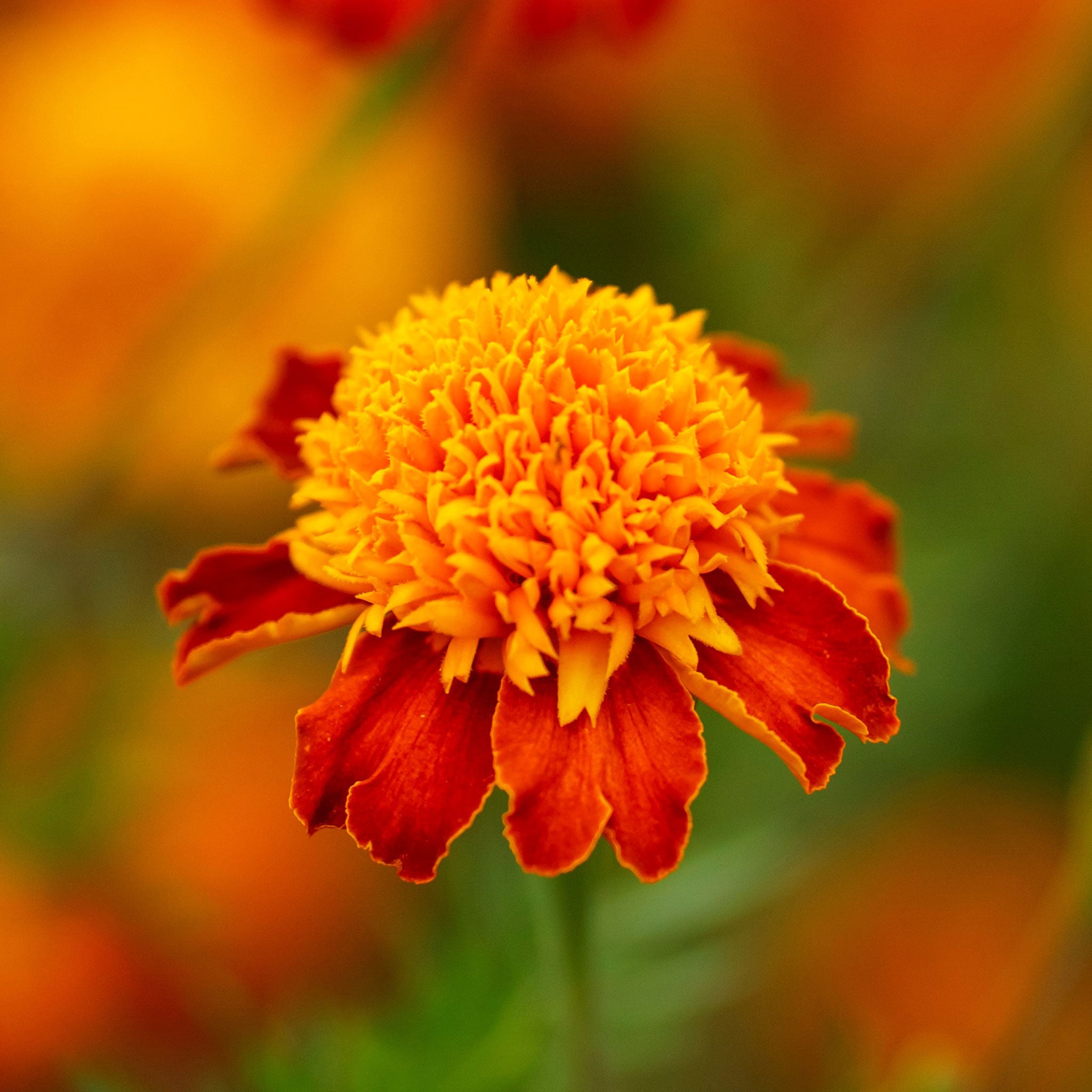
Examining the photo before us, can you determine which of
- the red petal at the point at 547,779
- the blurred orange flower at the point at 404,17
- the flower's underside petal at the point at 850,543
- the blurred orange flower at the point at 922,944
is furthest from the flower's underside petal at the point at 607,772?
the blurred orange flower at the point at 922,944

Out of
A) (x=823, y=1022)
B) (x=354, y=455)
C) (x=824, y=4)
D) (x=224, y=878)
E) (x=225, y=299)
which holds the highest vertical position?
(x=824, y=4)

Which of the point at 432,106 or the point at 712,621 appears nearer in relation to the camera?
the point at 712,621

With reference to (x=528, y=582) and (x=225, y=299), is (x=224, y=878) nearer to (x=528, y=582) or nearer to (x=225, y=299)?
(x=225, y=299)

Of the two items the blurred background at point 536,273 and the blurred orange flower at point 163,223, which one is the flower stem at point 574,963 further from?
the blurred orange flower at point 163,223

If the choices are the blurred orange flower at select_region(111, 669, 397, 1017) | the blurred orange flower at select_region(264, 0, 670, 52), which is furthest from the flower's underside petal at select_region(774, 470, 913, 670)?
the blurred orange flower at select_region(111, 669, 397, 1017)

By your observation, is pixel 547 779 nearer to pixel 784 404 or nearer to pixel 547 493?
pixel 547 493

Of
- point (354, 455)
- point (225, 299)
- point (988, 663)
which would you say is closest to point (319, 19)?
point (225, 299)

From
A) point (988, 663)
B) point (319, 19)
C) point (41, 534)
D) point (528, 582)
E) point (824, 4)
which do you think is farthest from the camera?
point (824, 4)

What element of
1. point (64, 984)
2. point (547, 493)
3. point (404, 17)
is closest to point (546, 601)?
point (547, 493)
